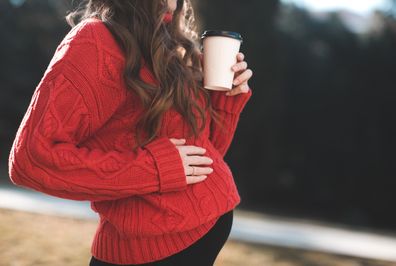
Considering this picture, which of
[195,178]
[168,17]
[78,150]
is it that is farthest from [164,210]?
[168,17]

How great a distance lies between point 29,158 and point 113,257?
40cm

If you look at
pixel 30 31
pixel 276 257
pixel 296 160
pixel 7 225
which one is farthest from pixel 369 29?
pixel 7 225

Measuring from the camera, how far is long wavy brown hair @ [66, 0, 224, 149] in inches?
56.6

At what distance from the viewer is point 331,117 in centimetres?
1278

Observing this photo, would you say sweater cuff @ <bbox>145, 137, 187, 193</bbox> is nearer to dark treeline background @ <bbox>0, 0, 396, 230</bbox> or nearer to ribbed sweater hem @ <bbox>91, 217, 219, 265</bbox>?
ribbed sweater hem @ <bbox>91, 217, 219, 265</bbox>

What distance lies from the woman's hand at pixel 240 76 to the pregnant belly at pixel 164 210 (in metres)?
0.34

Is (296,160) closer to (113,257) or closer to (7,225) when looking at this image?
(7,225)

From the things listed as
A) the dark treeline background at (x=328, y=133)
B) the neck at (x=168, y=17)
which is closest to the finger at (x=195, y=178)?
the neck at (x=168, y=17)

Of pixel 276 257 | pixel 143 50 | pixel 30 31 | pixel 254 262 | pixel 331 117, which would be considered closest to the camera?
pixel 143 50

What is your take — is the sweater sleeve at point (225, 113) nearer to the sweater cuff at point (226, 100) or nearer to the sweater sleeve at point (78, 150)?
the sweater cuff at point (226, 100)

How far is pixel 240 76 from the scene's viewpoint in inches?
67.4

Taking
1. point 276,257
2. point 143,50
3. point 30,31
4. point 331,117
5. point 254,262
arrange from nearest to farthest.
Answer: point 143,50 < point 254,262 < point 276,257 < point 331,117 < point 30,31

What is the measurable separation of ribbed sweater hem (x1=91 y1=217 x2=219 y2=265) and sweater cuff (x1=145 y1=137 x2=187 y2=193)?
161 millimetres

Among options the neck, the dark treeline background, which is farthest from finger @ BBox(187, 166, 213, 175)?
the dark treeline background
